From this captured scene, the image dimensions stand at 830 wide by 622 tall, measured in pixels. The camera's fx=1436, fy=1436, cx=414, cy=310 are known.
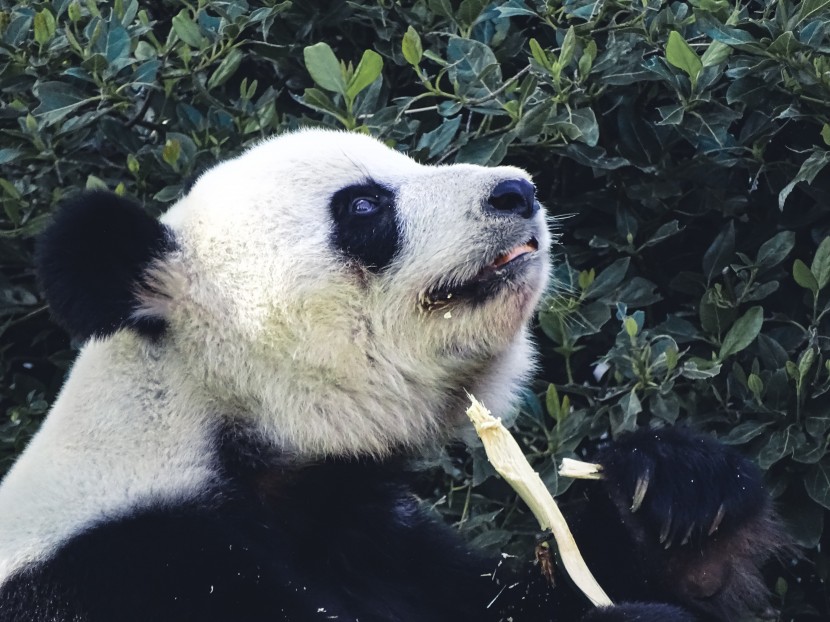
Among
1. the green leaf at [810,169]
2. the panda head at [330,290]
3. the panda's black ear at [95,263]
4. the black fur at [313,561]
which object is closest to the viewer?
the black fur at [313,561]

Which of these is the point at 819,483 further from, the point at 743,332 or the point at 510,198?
the point at 510,198

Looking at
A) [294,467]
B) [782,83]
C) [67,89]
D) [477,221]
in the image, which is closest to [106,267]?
[294,467]

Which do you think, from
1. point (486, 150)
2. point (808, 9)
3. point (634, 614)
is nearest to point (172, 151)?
point (486, 150)

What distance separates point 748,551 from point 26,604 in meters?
1.60

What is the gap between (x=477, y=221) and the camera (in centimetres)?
316

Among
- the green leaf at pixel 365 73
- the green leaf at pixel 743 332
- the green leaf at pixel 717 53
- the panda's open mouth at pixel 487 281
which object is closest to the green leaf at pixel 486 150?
the green leaf at pixel 365 73

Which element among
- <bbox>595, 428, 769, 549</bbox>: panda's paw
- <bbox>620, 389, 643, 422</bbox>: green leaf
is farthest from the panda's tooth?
<bbox>620, 389, 643, 422</bbox>: green leaf

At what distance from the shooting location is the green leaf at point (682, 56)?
362 cm

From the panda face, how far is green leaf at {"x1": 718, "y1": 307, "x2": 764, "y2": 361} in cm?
66

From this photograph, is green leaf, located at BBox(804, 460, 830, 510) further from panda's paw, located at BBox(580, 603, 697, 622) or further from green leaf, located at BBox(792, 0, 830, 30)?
green leaf, located at BBox(792, 0, 830, 30)

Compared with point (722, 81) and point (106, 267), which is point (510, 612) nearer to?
point (106, 267)

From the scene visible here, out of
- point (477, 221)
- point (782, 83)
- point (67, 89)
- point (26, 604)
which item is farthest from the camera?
point (67, 89)

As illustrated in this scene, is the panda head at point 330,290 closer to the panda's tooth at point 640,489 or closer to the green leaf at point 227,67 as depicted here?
the panda's tooth at point 640,489

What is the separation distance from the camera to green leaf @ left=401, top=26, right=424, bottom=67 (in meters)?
3.81
